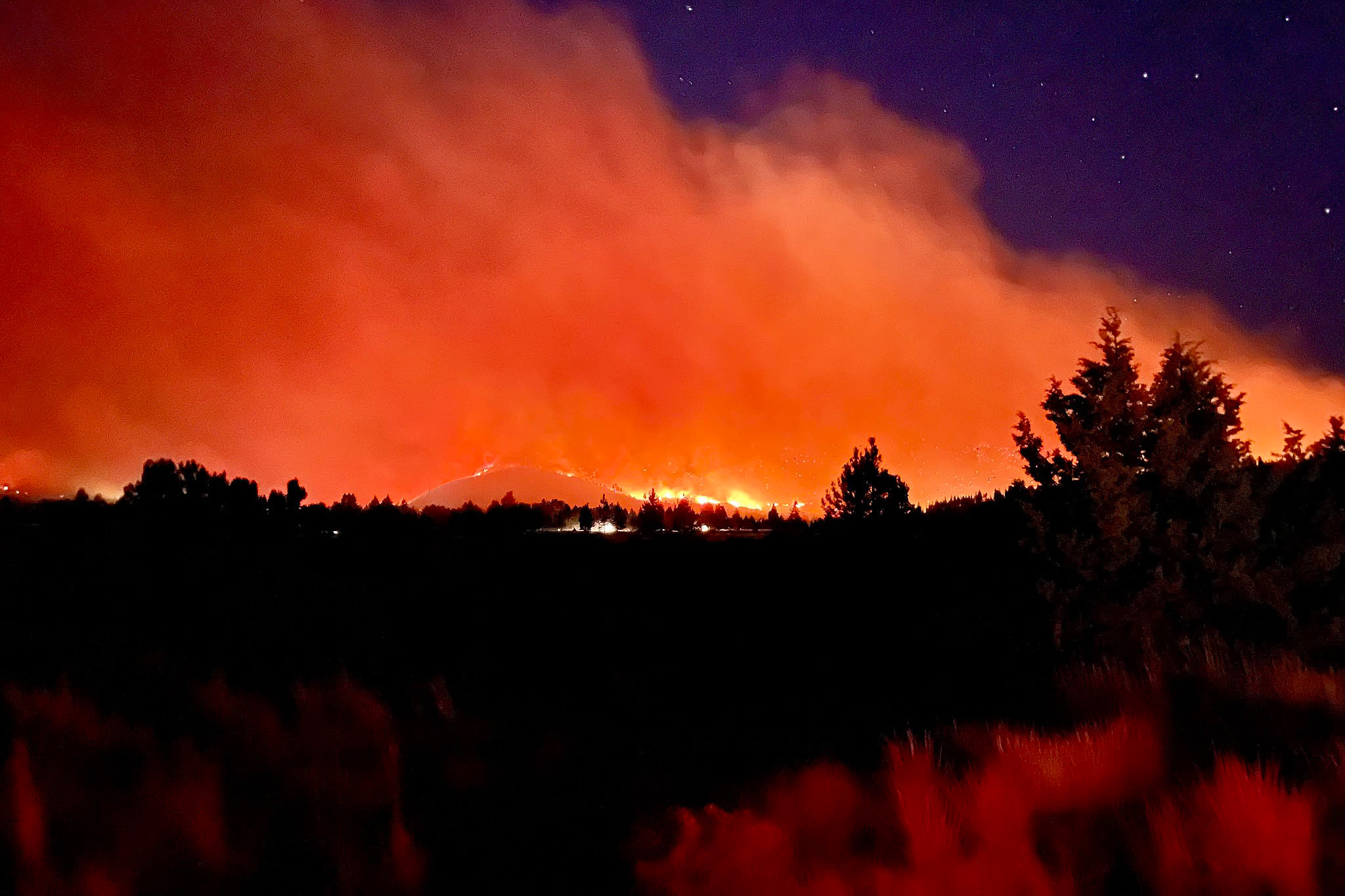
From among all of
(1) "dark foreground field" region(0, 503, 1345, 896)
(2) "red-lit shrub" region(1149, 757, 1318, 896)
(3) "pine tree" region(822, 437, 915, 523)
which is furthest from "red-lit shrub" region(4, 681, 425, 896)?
(3) "pine tree" region(822, 437, 915, 523)

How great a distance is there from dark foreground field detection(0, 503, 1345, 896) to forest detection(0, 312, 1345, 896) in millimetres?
30

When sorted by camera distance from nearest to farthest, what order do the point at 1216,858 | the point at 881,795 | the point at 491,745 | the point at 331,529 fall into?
the point at 1216,858 < the point at 881,795 < the point at 491,745 < the point at 331,529

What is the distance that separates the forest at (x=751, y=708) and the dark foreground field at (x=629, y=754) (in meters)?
0.03

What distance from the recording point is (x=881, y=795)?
4.55 metres

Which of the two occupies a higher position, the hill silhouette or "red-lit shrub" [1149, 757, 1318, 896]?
the hill silhouette

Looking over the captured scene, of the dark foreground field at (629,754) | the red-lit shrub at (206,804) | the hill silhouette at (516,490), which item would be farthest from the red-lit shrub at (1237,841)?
the hill silhouette at (516,490)

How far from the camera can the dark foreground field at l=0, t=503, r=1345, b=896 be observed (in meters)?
3.90

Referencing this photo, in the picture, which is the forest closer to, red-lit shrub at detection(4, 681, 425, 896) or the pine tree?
red-lit shrub at detection(4, 681, 425, 896)

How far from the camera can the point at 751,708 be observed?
22.5 ft

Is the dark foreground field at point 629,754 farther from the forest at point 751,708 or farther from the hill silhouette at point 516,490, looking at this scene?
the hill silhouette at point 516,490

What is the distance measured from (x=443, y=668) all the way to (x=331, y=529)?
613 inches

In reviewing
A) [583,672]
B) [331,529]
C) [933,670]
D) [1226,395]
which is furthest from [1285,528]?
[331,529]

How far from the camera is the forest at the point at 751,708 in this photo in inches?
157

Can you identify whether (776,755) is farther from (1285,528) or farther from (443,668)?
(1285,528)
